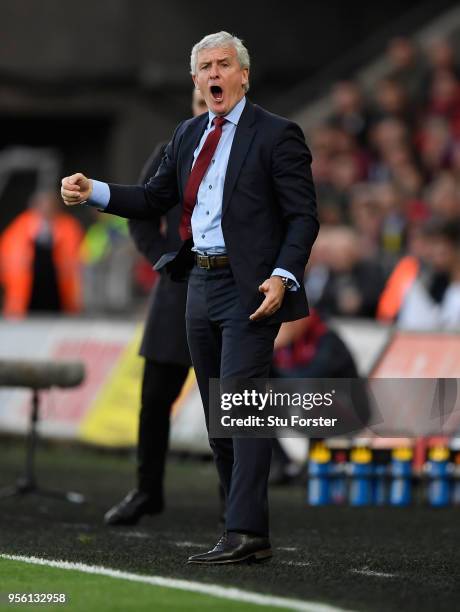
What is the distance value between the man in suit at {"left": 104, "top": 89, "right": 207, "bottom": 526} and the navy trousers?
63.6 inches

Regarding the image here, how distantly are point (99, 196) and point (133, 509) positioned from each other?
2.42 meters

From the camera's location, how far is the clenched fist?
742cm

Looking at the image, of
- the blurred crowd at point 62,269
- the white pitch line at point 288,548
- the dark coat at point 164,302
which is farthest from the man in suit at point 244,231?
the blurred crowd at point 62,269

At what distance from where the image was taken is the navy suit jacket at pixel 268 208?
730 cm

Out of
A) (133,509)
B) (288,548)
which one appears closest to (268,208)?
(288,548)

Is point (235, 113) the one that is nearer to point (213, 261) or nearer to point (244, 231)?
point (244, 231)

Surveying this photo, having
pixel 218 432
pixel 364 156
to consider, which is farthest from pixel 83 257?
pixel 218 432

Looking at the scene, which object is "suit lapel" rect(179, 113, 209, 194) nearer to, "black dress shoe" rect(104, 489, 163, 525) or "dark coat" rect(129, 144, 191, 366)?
"dark coat" rect(129, 144, 191, 366)

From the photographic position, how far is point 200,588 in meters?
6.61

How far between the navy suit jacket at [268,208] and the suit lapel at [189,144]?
256 mm

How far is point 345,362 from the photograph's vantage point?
12156 millimetres

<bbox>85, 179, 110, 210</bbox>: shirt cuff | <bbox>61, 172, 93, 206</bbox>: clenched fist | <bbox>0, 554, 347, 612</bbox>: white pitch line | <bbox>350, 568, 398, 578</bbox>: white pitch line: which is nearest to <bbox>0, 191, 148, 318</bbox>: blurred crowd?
<bbox>85, 179, 110, 210</bbox>: shirt cuff

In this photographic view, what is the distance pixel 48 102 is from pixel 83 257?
775 cm

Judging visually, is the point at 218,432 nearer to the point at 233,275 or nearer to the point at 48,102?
the point at 233,275
